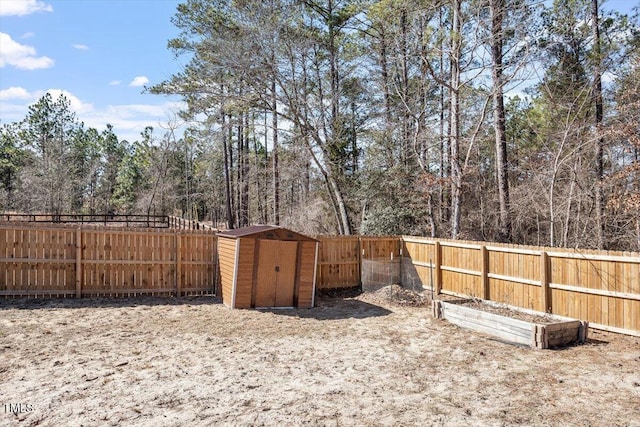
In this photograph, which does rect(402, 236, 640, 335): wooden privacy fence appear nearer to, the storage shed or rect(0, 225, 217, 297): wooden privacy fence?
the storage shed

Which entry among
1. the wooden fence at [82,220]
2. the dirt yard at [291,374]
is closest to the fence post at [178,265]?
the dirt yard at [291,374]

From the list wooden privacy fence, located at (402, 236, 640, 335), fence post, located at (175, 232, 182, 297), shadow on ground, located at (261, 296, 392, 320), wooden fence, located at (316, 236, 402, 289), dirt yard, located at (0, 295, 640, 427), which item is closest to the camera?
dirt yard, located at (0, 295, 640, 427)

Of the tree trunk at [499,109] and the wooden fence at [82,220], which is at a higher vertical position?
the tree trunk at [499,109]

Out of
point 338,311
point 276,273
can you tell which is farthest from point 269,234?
point 338,311

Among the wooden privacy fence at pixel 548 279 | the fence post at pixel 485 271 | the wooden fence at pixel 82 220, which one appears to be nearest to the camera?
the wooden privacy fence at pixel 548 279

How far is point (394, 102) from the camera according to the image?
17.6 metres

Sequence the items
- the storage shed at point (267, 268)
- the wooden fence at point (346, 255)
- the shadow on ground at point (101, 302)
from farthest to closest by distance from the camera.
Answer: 1. the wooden fence at point (346, 255)
2. the storage shed at point (267, 268)
3. the shadow on ground at point (101, 302)

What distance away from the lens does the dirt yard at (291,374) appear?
13.3 ft

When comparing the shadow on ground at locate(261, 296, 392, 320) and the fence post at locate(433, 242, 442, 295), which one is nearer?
the shadow on ground at locate(261, 296, 392, 320)

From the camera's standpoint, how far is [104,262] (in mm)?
9453

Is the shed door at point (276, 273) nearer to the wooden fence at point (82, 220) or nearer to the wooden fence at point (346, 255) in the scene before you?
the wooden fence at point (346, 255)

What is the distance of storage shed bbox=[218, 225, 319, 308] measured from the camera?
348 inches

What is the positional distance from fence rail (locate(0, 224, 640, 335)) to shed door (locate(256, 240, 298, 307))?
1819mm

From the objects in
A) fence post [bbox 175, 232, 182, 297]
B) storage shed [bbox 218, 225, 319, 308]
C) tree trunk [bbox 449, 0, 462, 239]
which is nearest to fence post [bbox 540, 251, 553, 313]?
storage shed [bbox 218, 225, 319, 308]
